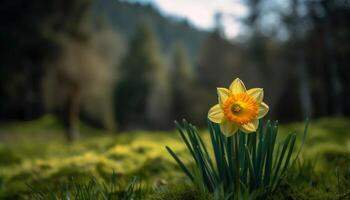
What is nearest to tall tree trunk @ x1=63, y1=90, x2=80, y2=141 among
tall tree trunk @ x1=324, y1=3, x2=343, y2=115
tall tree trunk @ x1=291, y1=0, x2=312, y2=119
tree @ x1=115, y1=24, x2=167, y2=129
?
tall tree trunk @ x1=291, y1=0, x2=312, y2=119

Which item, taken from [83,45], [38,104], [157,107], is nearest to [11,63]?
[83,45]

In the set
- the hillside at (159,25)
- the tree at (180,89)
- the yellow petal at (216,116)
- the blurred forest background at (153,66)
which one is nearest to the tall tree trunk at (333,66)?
the blurred forest background at (153,66)

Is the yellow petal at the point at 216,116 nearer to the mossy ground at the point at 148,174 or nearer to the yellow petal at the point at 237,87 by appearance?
the yellow petal at the point at 237,87

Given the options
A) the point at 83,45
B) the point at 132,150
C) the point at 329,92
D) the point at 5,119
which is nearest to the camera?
the point at 132,150

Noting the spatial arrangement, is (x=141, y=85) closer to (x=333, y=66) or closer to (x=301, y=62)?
(x=301, y=62)

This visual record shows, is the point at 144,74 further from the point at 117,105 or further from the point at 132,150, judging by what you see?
the point at 132,150

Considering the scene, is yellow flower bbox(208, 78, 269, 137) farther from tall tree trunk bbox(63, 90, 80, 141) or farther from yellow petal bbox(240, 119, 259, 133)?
tall tree trunk bbox(63, 90, 80, 141)
